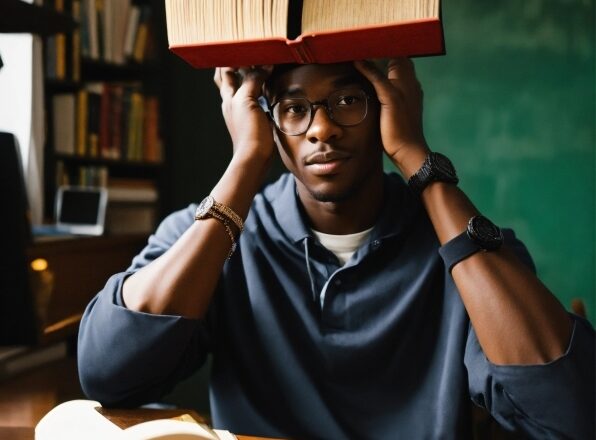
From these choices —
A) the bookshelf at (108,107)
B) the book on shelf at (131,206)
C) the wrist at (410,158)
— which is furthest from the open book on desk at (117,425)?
the book on shelf at (131,206)

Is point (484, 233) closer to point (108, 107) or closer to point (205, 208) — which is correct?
point (205, 208)

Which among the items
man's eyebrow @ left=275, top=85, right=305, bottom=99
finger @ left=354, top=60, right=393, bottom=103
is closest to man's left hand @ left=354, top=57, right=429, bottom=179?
finger @ left=354, top=60, right=393, bottom=103

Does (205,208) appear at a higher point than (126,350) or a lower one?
higher

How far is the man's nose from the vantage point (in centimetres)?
111

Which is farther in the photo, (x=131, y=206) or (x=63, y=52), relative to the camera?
(x=131, y=206)

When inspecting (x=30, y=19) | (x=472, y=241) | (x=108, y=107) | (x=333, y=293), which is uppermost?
(x=30, y=19)

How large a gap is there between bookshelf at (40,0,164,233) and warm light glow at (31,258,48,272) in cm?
61

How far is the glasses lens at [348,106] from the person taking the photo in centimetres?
114

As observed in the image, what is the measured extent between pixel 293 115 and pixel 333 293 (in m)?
0.34

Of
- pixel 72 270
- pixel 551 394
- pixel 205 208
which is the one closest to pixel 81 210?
pixel 72 270

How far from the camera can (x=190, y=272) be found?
1.02 metres

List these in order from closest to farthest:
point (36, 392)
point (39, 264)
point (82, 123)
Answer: point (36, 392)
point (39, 264)
point (82, 123)

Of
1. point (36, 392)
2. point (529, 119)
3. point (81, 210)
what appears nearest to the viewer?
point (36, 392)

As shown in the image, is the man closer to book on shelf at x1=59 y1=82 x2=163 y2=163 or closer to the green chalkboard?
book on shelf at x1=59 y1=82 x2=163 y2=163
